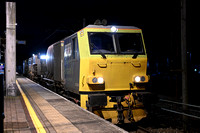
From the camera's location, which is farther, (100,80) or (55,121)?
(100,80)

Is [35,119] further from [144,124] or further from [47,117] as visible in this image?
[144,124]

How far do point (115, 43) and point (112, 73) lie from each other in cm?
111

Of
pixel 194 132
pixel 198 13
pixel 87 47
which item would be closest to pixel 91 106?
pixel 87 47

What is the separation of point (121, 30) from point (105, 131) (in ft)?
13.8

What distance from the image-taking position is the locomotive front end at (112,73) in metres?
7.81

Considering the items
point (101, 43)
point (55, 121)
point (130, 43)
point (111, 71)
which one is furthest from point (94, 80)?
point (130, 43)

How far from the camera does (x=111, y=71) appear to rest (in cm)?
815

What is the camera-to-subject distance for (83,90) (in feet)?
26.0

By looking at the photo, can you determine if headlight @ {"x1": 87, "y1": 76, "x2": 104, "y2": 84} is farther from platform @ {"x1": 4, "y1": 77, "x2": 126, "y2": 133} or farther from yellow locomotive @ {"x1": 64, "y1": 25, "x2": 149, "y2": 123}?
platform @ {"x1": 4, "y1": 77, "x2": 126, "y2": 133}

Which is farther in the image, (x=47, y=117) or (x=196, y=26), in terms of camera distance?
(x=196, y=26)

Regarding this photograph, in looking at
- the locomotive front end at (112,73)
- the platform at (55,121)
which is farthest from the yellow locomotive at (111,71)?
the platform at (55,121)

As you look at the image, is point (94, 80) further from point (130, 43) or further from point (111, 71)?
point (130, 43)

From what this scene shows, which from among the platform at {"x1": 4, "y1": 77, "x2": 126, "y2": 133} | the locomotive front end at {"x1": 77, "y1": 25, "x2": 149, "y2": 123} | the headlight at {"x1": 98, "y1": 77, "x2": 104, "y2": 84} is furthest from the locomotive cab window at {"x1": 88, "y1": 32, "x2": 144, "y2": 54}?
the platform at {"x1": 4, "y1": 77, "x2": 126, "y2": 133}

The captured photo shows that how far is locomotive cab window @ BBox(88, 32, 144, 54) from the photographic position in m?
8.20
